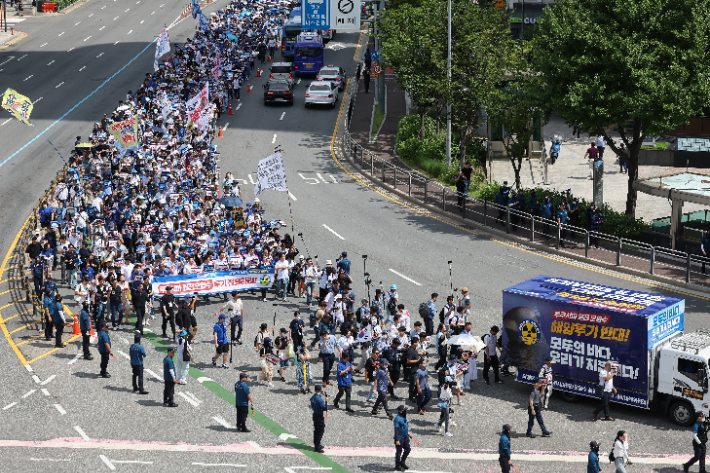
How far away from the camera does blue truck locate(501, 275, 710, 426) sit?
2573 cm

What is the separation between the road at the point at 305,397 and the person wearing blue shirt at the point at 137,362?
0.31m

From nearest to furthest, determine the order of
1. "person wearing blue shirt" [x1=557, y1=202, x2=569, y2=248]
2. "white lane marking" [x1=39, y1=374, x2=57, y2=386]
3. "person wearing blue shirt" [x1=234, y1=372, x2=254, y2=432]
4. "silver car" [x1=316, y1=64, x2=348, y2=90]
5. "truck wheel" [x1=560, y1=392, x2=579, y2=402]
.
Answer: "person wearing blue shirt" [x1=234, y1=372, x2=254, y2=432] < "truck wheel" [x1=560, y1=392, x2=579, y2=402] < "white lane marking" [x1=39, y1=374, x2=57, y2=386] < "person wearing blue shirt" [x1=557, y1=202, x2=569, y2=248] < "silver car" [x1=316, y1=64, x2=348, y2=90]

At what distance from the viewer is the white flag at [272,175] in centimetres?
3669

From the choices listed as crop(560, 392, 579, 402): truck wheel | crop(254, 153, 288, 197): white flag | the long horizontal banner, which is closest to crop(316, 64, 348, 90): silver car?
crop(254, 153, 288, 197): white flag

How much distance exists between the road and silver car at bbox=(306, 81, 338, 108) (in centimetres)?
1091

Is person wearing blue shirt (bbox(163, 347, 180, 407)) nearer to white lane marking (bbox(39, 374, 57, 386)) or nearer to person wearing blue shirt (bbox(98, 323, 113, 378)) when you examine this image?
person wearing blue shirt (bbox(98, 323, 113, 378))

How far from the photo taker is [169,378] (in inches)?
1047

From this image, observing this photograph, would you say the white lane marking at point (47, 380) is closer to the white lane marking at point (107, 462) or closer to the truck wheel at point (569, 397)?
the white lane marking at point (107, 462)

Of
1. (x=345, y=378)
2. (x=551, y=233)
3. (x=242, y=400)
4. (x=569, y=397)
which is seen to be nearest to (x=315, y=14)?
(x=551, y=233)

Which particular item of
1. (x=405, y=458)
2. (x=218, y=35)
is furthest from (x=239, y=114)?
(x=405, y=458)

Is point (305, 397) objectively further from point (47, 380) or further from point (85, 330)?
point (47, 380)

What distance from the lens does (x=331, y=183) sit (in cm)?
4909

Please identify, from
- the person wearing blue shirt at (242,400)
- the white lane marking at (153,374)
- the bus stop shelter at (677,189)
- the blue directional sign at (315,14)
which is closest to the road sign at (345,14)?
the blue directional sign at (315,14)

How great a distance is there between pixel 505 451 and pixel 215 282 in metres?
14.4
